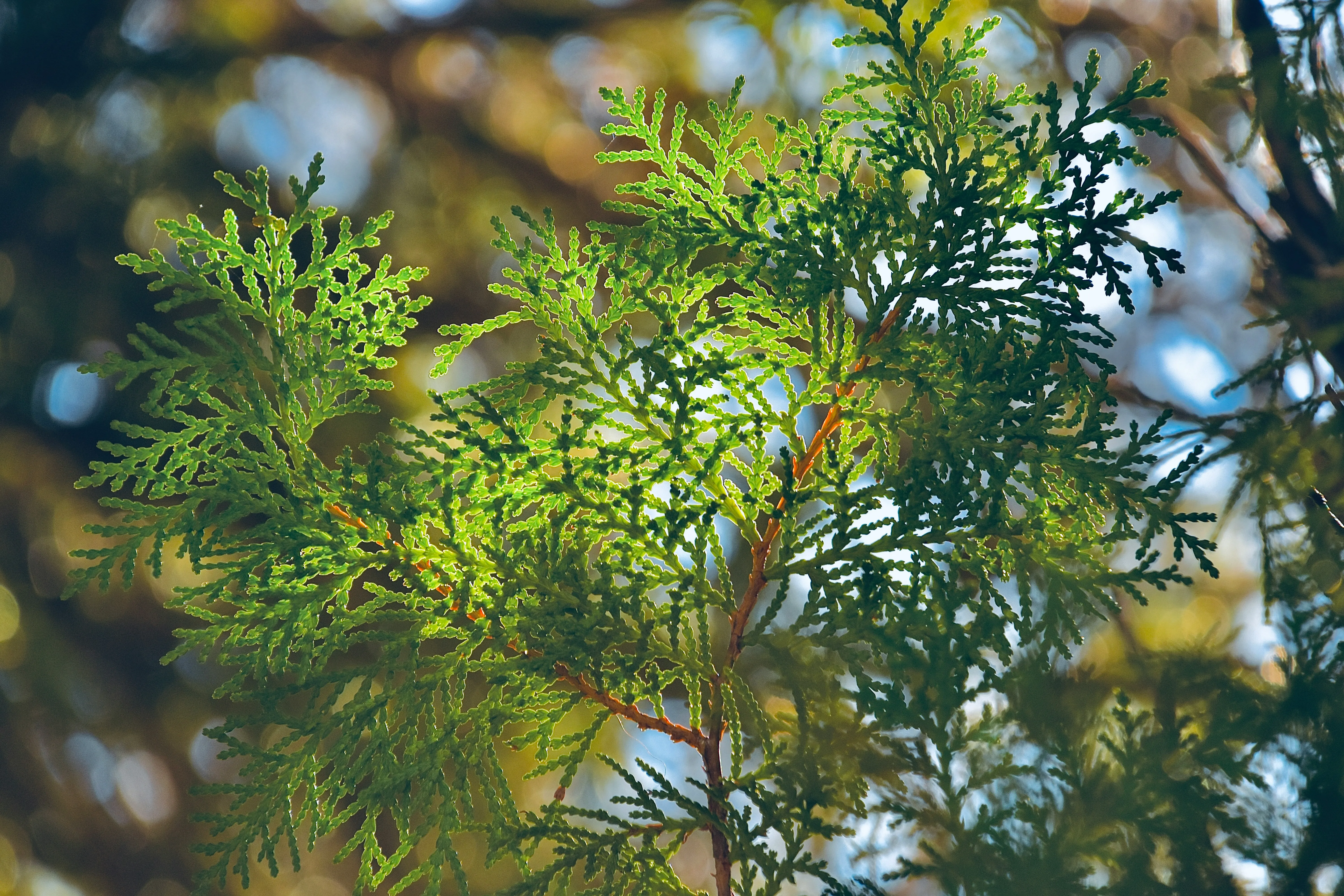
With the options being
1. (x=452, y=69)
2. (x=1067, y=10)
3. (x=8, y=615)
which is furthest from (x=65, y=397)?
Answer: (x=1067, y=10)

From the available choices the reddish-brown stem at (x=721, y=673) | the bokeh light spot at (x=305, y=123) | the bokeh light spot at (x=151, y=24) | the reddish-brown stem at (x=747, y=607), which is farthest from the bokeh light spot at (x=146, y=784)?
the reddish-brown stem at (x=747, y=607)

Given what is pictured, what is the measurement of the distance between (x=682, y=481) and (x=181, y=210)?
3169mm

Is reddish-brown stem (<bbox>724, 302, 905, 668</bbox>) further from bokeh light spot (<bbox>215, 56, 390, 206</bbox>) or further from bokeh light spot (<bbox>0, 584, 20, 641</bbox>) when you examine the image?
bokeh light spot (<bbox>0, 584, 20, 641</bbox>)

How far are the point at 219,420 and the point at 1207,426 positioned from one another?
85 cm

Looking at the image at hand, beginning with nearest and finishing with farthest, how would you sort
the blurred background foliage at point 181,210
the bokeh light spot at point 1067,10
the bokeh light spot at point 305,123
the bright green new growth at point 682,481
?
the bright green new growth at point 682,481 < the bokeh light spot at point 1067,10 < the blurred background foliage at point 181,210 < the bokeh light spot at point 305,123

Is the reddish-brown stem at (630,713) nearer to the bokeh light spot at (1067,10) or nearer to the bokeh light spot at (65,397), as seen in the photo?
the bokeh light spot at (1067,10)

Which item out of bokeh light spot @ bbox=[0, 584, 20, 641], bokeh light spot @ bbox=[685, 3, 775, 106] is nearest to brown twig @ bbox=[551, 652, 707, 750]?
bokeh light spot @ bbox=[685, 3, 775, 106]

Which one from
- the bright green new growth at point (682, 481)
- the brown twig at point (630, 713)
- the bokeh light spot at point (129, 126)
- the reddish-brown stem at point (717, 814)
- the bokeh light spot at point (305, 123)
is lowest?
the reddish-brown stem at point (717, 814)

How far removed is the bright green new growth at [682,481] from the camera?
74 cm

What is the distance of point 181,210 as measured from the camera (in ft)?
10.5

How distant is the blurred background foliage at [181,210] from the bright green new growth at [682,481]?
2.03 metres

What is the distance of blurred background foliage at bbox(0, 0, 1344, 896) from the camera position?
303 cm

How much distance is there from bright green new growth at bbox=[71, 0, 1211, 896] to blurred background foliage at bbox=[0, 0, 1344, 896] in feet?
6.67

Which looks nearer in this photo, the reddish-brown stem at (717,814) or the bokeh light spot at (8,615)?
the reddish-brown stem at (717,814)
